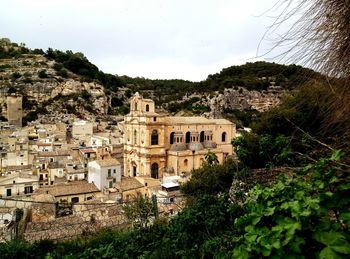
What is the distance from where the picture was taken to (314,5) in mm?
1930

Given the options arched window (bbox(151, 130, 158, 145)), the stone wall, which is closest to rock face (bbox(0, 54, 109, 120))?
arched window (bbox(151, 130, 158, 145))

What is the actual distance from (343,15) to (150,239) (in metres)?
4.27

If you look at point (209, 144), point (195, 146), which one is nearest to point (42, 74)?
point (209, 144)

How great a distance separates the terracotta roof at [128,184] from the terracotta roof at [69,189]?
50.9 inches

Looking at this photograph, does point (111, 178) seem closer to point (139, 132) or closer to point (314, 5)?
point (139, 132)

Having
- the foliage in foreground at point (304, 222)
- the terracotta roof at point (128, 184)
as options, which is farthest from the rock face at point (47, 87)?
the foliage in foreground at point (304, 222)

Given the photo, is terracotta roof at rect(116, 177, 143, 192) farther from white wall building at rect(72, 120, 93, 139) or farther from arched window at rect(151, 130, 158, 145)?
white wall building at rect(72, 120, 93, 139)

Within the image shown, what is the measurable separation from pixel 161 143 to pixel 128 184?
6262 millimetres

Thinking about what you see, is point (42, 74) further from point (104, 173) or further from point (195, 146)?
point (104, 173)

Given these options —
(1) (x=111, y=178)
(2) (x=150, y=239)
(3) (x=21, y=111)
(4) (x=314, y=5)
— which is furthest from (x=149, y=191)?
(3) (x=21, y=111)

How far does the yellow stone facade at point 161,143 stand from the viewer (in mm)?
23594

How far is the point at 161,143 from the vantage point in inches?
947

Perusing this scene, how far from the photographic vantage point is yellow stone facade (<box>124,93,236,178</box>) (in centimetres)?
2359

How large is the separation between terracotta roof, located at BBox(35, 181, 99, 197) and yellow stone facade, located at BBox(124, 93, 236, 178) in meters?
5.98
